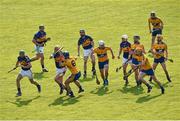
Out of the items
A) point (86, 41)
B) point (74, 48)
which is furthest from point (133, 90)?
point (74, 48)

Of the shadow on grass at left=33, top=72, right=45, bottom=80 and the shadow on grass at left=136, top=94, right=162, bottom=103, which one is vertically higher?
the shadow on grass at left=33, top=72, right=45, bottom=80

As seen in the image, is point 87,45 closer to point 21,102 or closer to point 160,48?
point 160,48

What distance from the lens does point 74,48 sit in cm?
3425

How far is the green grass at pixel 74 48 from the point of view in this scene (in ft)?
78.0

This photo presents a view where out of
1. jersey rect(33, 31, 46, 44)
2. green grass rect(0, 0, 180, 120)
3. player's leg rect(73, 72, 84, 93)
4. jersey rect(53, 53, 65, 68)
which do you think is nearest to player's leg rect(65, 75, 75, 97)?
player's leg rect(73, 72, 84, 93)

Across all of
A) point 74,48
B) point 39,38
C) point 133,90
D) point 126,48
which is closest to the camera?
point 133,90

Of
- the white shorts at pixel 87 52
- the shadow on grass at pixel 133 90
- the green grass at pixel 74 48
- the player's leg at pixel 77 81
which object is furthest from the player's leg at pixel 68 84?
the white shorts at pixel 87 52

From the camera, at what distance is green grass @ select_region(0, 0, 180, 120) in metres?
23.8

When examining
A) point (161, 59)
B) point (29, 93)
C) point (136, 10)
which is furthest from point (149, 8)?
point (29, 93)

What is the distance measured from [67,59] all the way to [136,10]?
17.9 metres

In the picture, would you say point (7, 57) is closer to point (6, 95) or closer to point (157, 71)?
point (6, 95)

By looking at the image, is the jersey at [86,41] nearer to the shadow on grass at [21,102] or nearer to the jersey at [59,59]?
the jersey at [59,59]

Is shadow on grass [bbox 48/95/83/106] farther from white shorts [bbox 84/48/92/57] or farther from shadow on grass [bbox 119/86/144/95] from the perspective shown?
white shorts [bbox 84/48/92/57]

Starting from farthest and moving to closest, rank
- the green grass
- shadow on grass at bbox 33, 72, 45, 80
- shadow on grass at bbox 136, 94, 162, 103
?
shadow on grass at bbox 33, 72, 45, 80
shadow on grass at bbox 136, 94, 162, 103
the green grass
